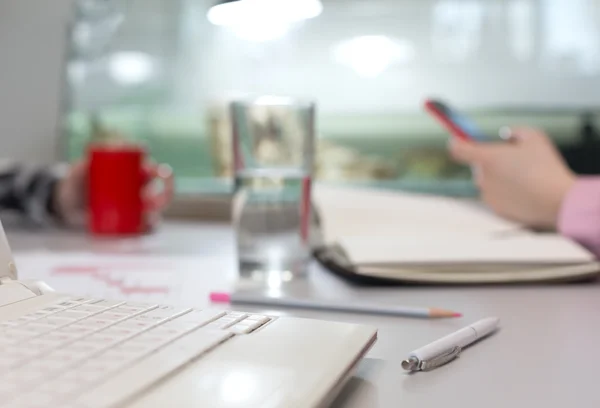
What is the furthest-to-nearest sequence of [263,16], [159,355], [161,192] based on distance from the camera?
[263,16] < [161,192] < [159,355]

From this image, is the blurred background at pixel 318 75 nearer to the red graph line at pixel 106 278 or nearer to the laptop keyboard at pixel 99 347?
the red graph line at pixel 106 278

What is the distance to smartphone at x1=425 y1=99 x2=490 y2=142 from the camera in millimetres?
862

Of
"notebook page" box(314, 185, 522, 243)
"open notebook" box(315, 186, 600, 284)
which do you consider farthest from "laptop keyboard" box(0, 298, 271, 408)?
"notebook page" box(314, 185, 522, 243)

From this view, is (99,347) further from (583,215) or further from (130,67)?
(130,67)

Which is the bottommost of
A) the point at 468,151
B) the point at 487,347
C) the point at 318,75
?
the point at 487,347

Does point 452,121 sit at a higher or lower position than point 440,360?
higher

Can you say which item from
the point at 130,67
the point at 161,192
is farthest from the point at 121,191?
the point at 130,67

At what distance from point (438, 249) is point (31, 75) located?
0.91 m

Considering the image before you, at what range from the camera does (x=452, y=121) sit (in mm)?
888

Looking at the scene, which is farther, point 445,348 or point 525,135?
point 525,135

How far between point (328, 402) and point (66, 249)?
0.60m

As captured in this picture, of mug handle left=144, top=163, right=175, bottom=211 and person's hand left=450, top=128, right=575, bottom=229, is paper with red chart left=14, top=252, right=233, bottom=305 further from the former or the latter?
person's hand left=450, top=128, right=575, bottom=229

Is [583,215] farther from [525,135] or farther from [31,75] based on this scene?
[31,75]

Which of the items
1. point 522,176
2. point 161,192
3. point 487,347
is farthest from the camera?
point 161,192
